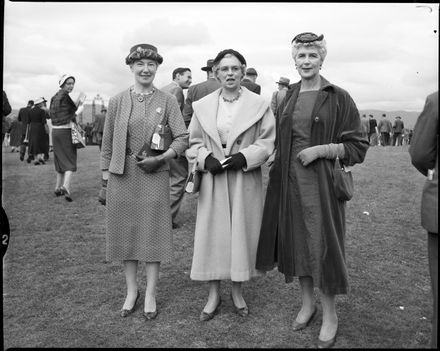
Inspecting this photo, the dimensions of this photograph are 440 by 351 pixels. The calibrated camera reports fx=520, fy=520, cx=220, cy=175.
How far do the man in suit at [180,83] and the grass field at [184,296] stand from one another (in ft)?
5.89

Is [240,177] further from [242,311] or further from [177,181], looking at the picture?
[177,181]

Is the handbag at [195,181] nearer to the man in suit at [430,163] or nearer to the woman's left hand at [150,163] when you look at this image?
the woman's left hand at [150,163]

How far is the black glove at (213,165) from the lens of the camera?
397 centimetres

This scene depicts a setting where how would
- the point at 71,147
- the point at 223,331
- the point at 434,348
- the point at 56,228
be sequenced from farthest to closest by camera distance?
1. the point at 71,147
2. the point at 56,228
3. the point at 223,331
4. the point at 434,348

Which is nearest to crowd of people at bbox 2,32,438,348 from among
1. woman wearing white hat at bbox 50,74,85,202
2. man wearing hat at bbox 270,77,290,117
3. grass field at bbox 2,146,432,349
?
grass field at bbox 2,146,432,349

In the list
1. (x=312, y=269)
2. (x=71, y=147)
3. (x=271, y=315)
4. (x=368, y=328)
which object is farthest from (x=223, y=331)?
(x=71, y=147)

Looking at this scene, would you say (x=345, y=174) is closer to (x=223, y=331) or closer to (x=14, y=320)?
(x=223, y=331)

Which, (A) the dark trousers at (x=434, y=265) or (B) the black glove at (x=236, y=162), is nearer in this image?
(A) the dark trousers at (x=434, y=265)

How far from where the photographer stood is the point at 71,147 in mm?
8688

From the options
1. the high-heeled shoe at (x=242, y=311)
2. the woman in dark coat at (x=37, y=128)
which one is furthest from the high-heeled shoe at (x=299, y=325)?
the woman in dark coat at (x=37, y=128)

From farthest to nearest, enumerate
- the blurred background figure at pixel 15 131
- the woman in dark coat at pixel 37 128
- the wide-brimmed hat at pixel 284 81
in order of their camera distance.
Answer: the blurred background figure at pixel 15 131
the woman in dark coat at pixel 37 128
the wide-brimmed hat at pixel 284 81

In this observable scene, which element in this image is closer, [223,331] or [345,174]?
[345,174]

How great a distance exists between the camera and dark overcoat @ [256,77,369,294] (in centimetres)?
364

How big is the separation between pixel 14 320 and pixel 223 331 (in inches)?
67.6
